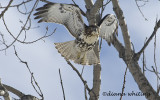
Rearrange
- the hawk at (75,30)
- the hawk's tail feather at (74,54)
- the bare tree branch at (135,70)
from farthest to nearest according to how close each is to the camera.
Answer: the hawk's tail feather at (74,54)
the hawk at (75,30)
the bare tree branch at (135,70)

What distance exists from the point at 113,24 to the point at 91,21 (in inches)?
42.8

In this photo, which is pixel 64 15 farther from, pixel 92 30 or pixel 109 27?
pixel 109 27

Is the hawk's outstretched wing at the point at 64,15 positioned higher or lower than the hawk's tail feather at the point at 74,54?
higher

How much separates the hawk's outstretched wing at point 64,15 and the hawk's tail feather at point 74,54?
23cm

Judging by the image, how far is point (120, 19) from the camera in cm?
452

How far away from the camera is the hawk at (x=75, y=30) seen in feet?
16.0

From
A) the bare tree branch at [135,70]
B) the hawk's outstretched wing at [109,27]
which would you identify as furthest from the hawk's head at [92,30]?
the hawk's outstretched wing at [109,27]

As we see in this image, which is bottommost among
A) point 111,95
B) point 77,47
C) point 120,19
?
point 111,95

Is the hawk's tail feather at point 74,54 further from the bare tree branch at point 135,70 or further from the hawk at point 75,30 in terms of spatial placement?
the bare tree branch at point 135,70

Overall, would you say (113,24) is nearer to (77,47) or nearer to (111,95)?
(77,47)

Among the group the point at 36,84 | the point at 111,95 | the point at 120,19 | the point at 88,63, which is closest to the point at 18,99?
the point at 36,84

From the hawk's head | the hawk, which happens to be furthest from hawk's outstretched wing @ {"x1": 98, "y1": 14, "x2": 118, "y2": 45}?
the hawk's head

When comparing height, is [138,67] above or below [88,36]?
below

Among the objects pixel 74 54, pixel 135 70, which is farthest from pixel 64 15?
pixel 135 70
